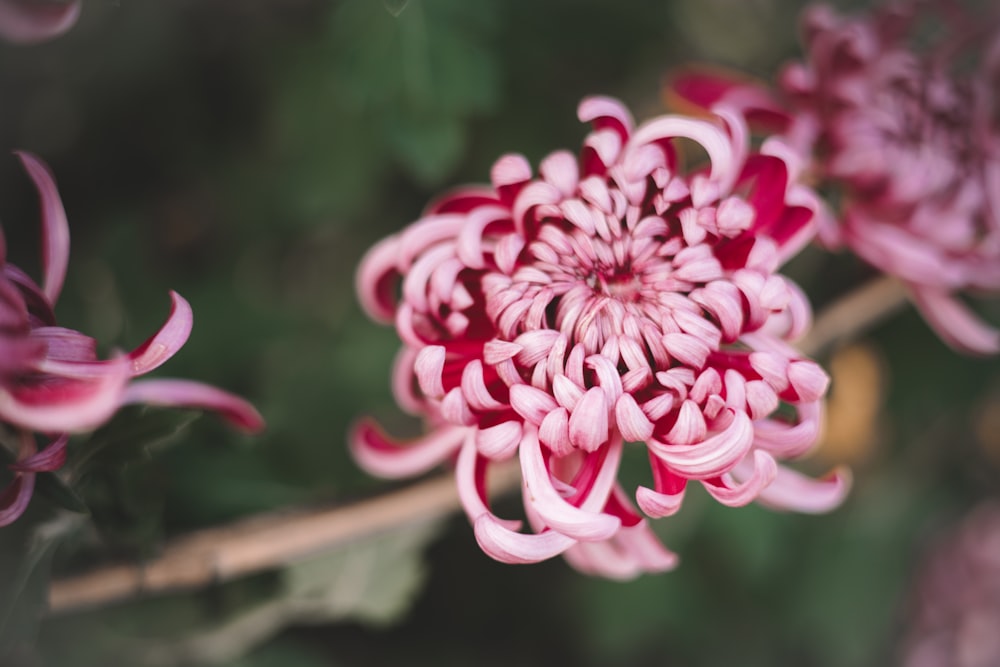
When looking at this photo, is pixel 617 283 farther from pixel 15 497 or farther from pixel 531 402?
pixel 15 497

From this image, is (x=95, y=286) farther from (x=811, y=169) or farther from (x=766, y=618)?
(x=766, y=618)

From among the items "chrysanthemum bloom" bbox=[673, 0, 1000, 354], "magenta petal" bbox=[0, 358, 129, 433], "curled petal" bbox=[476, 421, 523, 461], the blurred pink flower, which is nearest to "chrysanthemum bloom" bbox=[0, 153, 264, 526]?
"magenta petal" bbox=[0, 358, 129, 433]

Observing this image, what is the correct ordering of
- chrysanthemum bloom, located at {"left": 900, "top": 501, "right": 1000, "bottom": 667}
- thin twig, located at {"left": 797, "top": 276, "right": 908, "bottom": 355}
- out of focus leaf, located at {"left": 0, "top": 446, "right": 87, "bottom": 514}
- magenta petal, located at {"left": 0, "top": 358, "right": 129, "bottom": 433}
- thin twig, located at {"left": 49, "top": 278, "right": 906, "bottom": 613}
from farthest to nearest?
chrysanthemum bloom, located at {"left": 900, "top": 501, "right": 1000, "bottom": 667} < thin twig, located at {"left": 797, "top": 276, "right": 908, "bottom": 355} < thin twig, located at {"left": 49, "top": 278, "right": 906, "bottom": 613} < out of focus leaf, located at {"left": 0, "top": 446, "right": 87, "bottom": 514} < magenta petal, located at {"left": 0, "top": 358, "right": 129, "bottom": 433}

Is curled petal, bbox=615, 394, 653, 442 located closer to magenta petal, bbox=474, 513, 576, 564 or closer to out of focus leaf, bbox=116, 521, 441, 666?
magenta petal, bbox=474, 513, 576, 564

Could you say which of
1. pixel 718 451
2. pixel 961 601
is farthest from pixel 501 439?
pixel 961 601

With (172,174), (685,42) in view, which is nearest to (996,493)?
(685,42)
